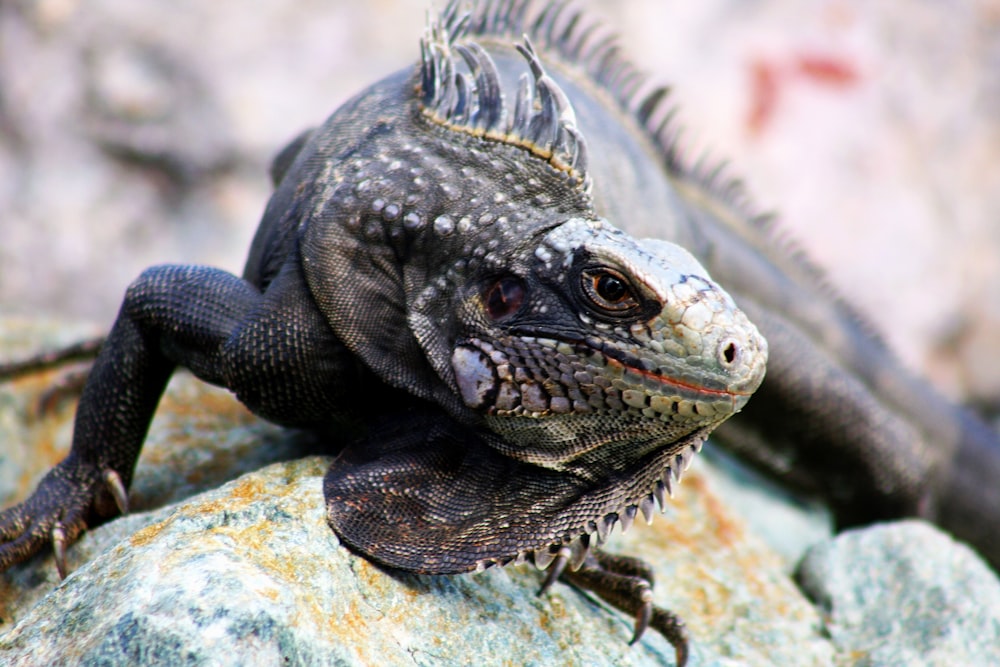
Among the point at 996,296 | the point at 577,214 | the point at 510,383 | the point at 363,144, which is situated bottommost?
the point at 510,383

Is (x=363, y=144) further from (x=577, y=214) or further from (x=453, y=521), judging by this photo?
(x=453, y=521)

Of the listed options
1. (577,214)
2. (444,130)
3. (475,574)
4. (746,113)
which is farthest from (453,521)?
(746,113)

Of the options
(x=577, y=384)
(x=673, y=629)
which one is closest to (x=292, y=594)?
(x=577, y=384)

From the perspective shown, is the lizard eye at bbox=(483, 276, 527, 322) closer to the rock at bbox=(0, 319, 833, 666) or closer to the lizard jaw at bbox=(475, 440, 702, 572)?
the lizard jaw at bbox=(475, 440, 702, 572)

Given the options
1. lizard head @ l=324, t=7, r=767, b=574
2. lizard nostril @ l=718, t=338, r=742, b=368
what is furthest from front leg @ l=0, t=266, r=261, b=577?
lizard nostril @ l=718, t=338, r=742, b=368

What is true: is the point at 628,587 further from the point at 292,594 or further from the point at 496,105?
the point at 496,105

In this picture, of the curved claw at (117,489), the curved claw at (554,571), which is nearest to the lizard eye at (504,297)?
the curved claw at (554,571)
